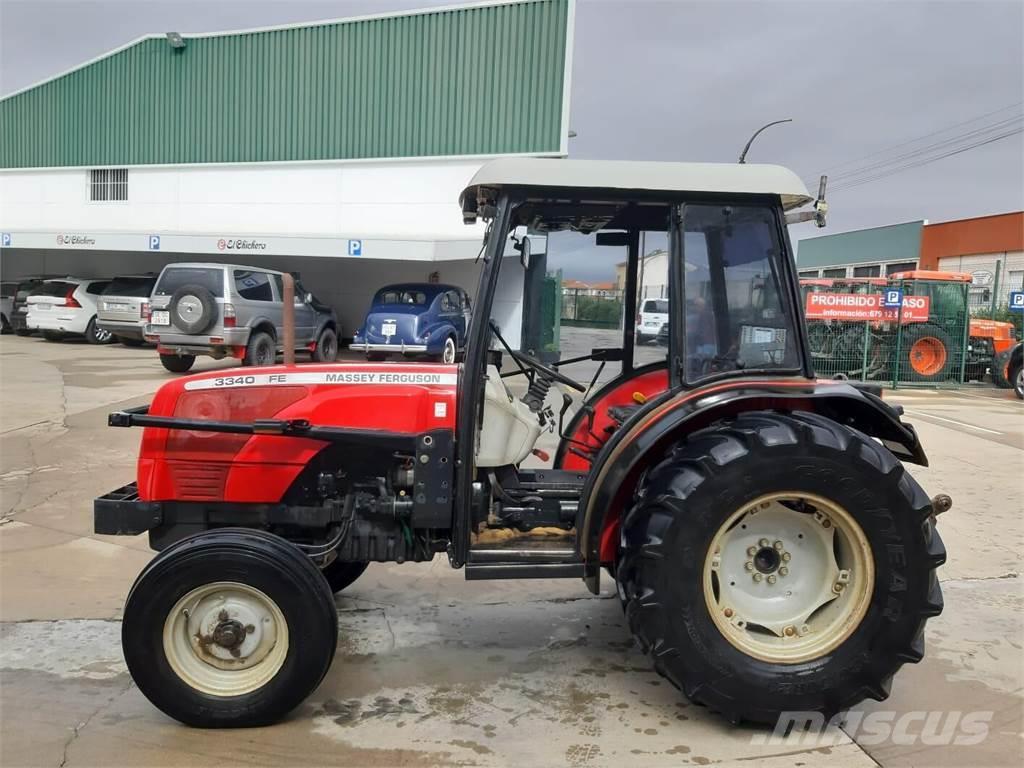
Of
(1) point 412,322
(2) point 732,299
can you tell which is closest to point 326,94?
(1) point 412,322

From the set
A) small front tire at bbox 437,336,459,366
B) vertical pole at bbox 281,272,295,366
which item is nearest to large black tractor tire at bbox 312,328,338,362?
small front tire at bbox 437,336,459,366

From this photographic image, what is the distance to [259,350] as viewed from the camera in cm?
1392

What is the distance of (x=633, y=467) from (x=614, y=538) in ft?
1.32

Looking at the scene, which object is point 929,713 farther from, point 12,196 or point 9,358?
point 12,196

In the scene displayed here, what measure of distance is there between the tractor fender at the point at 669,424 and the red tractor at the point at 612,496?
0.04 feet

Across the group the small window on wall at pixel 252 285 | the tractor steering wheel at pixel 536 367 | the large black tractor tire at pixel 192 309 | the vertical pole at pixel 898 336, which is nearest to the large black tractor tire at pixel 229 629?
the tractor steering wheel at pixel 536 367

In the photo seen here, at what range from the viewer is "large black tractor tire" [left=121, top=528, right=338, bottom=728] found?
2.99 metres

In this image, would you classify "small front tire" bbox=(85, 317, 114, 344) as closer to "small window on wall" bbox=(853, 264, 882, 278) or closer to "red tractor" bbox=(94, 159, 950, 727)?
"red tractor" bbox=(94, 159, 950, 727)

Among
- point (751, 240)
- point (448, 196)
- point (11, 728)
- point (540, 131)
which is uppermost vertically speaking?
point (540, 131)

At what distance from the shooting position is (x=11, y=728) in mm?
3102

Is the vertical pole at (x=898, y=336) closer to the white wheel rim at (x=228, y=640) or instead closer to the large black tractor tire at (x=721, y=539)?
the large black tractor tire at (x=721, y=539)

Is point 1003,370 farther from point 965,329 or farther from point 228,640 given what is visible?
point 228,640

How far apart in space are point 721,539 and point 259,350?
477 inches

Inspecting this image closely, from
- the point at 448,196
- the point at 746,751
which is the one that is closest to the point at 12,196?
the point at 448,196
